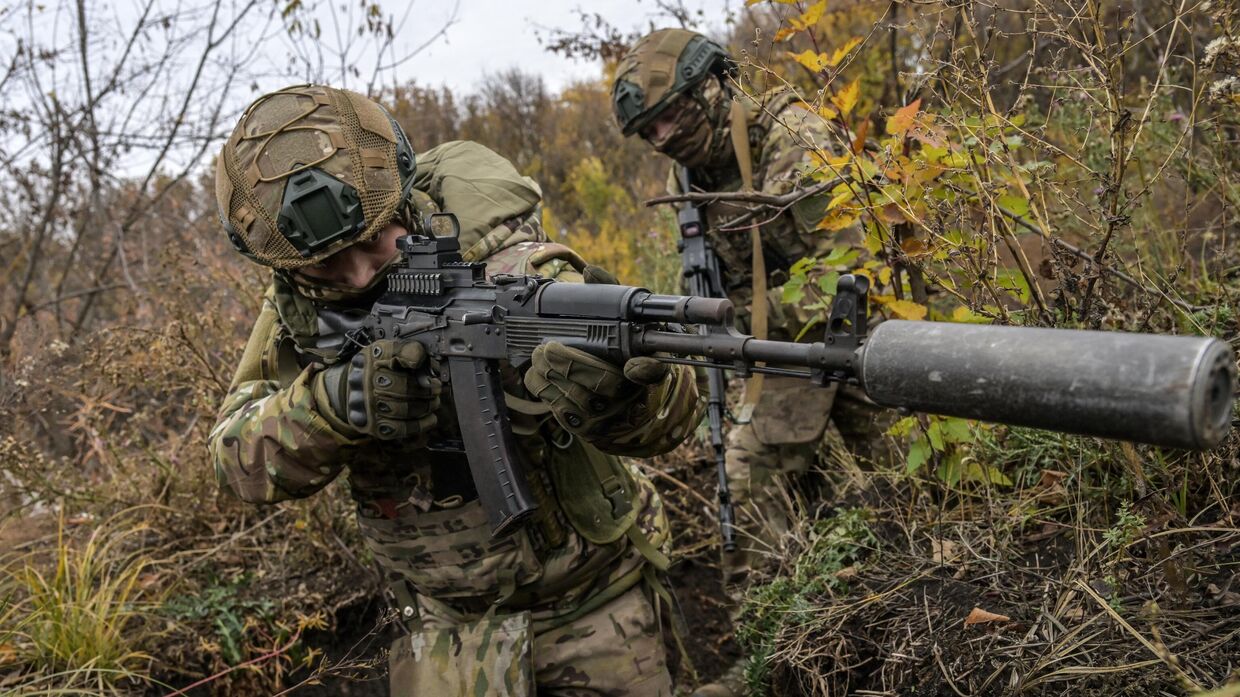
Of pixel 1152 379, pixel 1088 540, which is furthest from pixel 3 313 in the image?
pixel 1152 379

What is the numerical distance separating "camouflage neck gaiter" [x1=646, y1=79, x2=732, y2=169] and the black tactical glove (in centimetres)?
255

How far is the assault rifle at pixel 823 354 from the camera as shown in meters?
1.29

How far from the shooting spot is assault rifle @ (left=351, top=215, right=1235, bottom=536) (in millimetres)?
1286

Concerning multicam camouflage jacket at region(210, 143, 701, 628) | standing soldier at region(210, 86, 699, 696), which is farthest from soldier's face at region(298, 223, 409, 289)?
multicam camouflage jacket at region(210, 143, 701, 628)

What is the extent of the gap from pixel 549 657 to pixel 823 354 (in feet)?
4.98

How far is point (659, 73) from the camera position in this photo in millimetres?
4430

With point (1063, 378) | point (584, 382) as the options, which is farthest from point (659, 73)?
point (1063, 378)

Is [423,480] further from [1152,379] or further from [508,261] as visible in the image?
[1152,379]

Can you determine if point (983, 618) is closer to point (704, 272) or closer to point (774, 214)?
point (774, 214)

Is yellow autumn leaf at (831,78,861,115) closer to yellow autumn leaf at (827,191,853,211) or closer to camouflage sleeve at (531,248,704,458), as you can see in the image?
yellow autumn leaf at (827,191,853,211)

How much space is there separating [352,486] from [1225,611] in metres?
2.29

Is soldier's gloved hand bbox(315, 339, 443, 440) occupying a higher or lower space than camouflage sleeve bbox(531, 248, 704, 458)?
higher

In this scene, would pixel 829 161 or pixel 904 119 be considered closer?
pixel 904 119

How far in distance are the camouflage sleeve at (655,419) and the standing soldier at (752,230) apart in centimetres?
192
